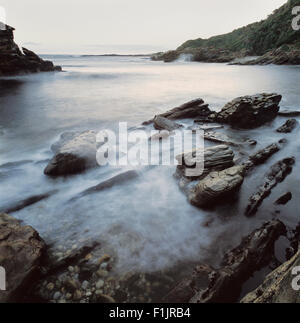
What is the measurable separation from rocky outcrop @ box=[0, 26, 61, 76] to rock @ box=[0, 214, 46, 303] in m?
26.8

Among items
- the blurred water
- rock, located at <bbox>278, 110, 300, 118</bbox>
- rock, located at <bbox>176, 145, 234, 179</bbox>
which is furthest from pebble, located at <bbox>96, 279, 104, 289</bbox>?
rock, located at <bbox>278, 110, 300, 118</bbox>

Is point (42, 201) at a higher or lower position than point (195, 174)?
lower

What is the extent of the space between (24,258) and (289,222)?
11.2ft

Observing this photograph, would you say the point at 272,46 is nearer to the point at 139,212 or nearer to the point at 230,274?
the point at 139,212

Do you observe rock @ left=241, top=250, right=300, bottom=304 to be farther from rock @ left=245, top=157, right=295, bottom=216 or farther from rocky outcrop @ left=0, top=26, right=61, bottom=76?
rocky outcrop @ left=0, top=26, right=61, bottom=76

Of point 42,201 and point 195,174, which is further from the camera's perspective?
point 195,174

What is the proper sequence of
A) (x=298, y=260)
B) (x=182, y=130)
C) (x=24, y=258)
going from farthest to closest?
1. (x=182, y=130)
2. (x=24, y=258)
3. (x=298, y=260)

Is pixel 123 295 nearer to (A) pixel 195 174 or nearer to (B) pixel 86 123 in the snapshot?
(A) pixel 195 174

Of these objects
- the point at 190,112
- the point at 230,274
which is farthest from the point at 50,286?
the point at 190,112

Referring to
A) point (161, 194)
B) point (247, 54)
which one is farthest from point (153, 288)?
point (247, 54)

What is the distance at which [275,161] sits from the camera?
4.68 meters

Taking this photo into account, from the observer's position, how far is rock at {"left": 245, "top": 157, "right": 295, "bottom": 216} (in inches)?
130

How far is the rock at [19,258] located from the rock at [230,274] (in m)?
1.47

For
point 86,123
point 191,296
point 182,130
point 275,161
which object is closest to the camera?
point 191,296
